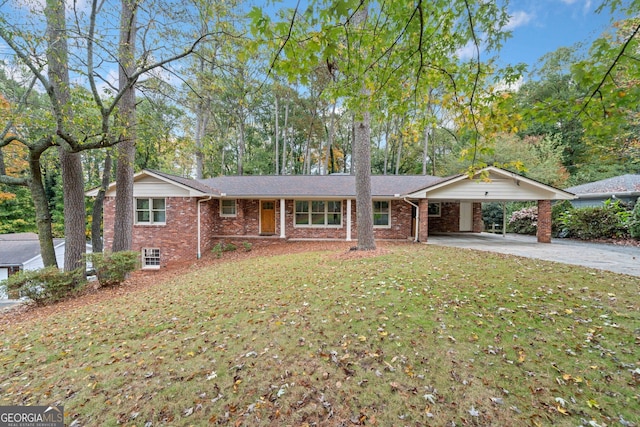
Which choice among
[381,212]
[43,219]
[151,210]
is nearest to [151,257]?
[151,210]

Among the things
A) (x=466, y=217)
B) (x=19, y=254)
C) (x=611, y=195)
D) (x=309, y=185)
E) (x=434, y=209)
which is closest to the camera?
(x=611, y=195)

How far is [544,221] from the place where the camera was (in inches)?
456

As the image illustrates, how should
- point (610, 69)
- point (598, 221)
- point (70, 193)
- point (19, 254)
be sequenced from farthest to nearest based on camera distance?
A: point (19, 254) < point (598, 221) < point (70, 193) < point (610, 69)

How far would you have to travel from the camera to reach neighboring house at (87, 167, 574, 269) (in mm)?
11367

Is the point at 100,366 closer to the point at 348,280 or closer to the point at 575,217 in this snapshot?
the point at 348,280

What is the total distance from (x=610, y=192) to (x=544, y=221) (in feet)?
15.3

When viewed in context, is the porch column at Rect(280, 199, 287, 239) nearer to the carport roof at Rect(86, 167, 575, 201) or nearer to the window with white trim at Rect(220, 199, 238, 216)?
the carport roof at Rect(86, 167, 575, 201)

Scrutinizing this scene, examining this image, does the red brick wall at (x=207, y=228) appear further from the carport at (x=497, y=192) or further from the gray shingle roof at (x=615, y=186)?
the gray shingle roof at (x=615, y=186)

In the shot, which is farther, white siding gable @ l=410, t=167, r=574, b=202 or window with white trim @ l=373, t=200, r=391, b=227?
window with white trim @ l=373, t=200, r=391, b=227

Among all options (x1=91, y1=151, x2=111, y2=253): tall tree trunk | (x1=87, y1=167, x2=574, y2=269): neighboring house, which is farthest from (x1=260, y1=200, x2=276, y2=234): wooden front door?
(x1=91, y1=151, x2=111, y2=253): tall tree trunk

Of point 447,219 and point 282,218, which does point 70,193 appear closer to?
point 282,218

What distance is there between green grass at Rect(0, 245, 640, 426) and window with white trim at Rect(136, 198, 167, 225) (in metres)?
6.79

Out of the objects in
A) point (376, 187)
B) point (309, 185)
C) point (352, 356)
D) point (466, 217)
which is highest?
point (309, 185)

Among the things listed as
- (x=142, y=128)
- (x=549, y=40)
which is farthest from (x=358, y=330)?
(x=549, y=40)
